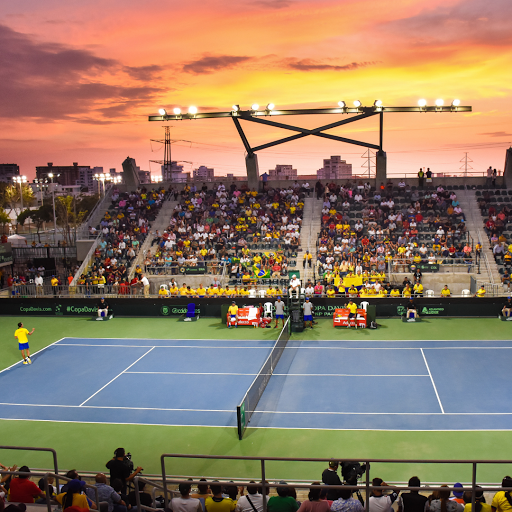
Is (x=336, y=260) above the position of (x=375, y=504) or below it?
above

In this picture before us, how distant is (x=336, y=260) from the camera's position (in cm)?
3238

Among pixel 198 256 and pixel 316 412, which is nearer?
pixel 316 412

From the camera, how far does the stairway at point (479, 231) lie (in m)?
30.2

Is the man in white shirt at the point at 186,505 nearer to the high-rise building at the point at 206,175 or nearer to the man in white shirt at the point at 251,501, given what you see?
the man in white shirt at the point at 251,501

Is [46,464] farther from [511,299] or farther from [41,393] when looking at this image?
[511,299]

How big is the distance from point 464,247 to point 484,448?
20.0m

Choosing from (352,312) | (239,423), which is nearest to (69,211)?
(352,312)

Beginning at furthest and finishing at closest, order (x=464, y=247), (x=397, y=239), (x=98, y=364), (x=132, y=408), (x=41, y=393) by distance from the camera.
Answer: (x=397, y=239) < (x=464, y=247) < (x=98, y=364) < (x=41, y=393) < (x=132, y=408)

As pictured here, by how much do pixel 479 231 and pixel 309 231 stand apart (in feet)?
35.8

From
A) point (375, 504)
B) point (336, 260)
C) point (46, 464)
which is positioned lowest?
point (46, 464)

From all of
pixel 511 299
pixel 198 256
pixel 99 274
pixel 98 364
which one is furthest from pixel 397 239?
pixel 98 364

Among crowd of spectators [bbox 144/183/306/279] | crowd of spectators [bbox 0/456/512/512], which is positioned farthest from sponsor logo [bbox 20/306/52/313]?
crowd of spectators [bbox 0/456/512/512]

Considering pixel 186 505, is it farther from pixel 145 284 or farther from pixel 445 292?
pixel 145 284

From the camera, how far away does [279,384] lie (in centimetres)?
1820
